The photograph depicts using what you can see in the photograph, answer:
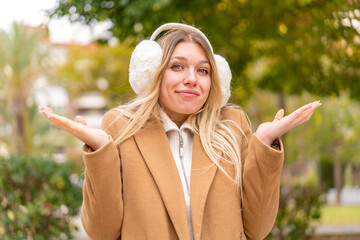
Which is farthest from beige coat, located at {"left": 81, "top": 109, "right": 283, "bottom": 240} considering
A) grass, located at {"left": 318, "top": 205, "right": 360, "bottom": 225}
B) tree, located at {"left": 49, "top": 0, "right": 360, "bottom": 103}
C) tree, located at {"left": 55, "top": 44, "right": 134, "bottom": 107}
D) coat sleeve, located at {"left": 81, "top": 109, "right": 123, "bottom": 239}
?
tree, located at {"left": 55, "top": 44, "right": 134, "bottom": 107}

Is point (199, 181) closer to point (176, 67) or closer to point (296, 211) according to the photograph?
point (176, 67)

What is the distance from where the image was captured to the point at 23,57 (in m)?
11.0

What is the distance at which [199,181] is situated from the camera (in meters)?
2.04

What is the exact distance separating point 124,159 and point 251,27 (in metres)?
4.34

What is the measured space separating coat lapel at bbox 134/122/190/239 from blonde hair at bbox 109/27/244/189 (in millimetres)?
60

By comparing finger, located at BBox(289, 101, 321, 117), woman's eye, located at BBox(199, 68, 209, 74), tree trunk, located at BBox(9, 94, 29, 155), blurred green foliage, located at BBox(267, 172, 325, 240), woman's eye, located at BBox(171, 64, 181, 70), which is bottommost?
blurred green foliage, located at BBox(267, 172, 325, 240)

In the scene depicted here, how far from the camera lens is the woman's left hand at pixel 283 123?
76.3 inches

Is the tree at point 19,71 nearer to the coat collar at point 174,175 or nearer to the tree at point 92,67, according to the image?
the tree at point 92,67

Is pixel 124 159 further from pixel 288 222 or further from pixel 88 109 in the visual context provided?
pixel 88 109

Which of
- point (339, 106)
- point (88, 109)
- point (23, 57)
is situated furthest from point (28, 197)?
point (88, 109)

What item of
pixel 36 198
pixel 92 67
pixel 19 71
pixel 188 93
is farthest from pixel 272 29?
pixel 92 67

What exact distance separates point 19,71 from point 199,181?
10025 millimetres

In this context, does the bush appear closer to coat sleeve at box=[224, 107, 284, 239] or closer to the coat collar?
the coat collar

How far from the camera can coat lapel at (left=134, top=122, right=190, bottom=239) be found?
1.98 meters
